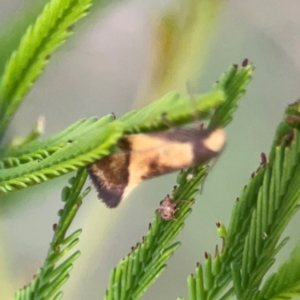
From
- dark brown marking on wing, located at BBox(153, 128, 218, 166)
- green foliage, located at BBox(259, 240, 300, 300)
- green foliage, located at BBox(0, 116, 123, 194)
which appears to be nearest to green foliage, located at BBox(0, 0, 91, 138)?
green foliage, located at BBox(0, 116, 123, 194)

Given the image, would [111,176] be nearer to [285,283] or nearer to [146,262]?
[146,262]

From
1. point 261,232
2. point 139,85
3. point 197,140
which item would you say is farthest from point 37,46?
point 139,85

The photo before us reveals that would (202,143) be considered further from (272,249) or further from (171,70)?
(171,70)

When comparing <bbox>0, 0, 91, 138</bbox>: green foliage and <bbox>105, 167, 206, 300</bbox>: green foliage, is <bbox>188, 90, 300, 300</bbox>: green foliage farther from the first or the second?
<bbox>0, 0, 91, 138</bbox>: green foliage

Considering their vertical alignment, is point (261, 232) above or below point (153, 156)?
below

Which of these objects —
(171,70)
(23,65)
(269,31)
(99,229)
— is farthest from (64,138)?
(269,31)

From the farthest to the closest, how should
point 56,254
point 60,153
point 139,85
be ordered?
point 139,85 → point 56,254 → point 60,153
